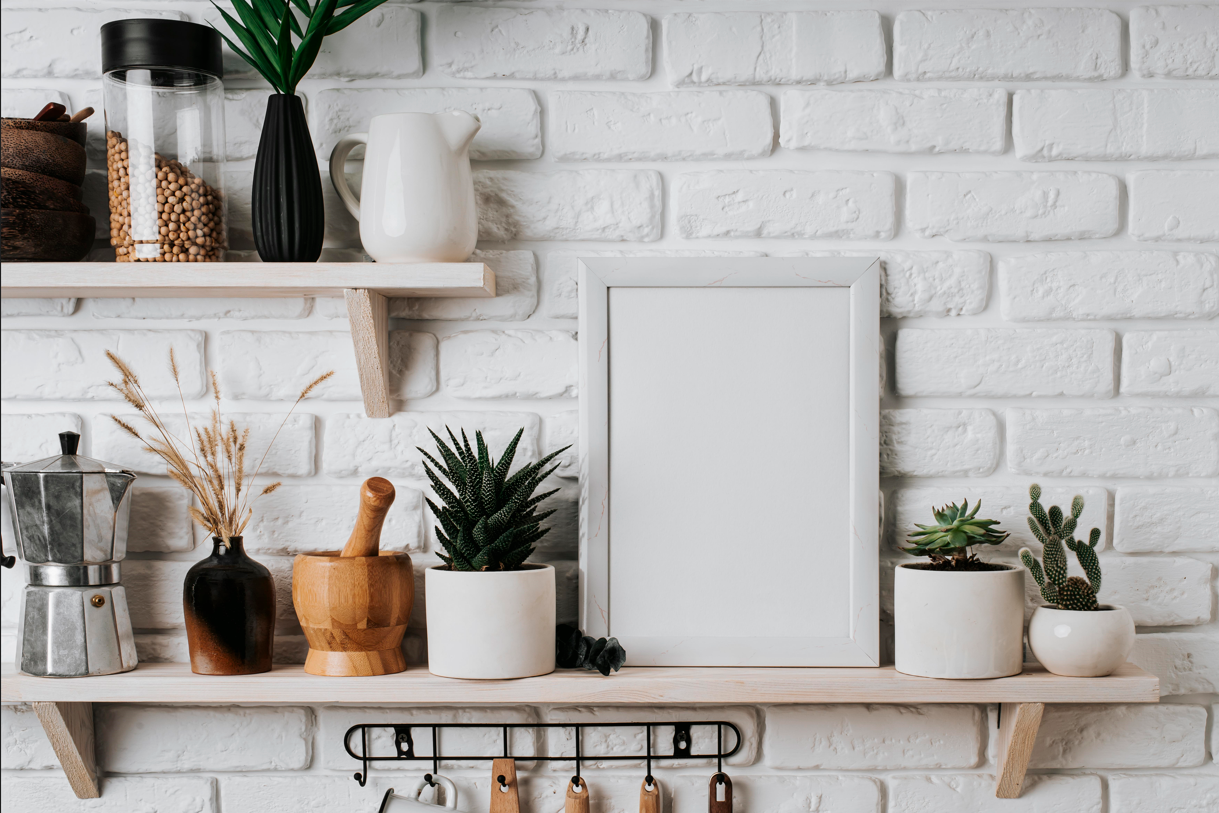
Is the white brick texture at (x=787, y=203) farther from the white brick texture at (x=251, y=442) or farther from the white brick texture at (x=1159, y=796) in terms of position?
the white brick texture at (x=1159, y=796)

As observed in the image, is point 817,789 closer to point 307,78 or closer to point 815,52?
point 815,52

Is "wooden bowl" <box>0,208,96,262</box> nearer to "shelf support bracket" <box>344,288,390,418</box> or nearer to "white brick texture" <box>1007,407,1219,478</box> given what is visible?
"shelf support bracket" <box>344,288,390,418</box>

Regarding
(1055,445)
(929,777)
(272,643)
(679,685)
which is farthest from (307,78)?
(929,777)

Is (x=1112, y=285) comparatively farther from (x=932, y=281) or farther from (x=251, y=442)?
(x=251, y=442)

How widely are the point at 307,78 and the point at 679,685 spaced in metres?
0.72

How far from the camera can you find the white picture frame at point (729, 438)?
0.94 meters

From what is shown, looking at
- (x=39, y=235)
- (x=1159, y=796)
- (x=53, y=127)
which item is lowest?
(x=1159, y=796)

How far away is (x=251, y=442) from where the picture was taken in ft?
3.16

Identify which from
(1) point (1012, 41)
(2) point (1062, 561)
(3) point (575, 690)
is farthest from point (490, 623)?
(1) point (1012, 41)

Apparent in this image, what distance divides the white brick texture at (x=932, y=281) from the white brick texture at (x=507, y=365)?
28cm

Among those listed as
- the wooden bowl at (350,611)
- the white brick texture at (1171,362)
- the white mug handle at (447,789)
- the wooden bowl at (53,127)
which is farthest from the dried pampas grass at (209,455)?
the white brick texture at (1171,362)

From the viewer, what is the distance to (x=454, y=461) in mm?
877

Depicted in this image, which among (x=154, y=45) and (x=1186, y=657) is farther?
(x=1186, y=657)

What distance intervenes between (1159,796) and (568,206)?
0.88m
